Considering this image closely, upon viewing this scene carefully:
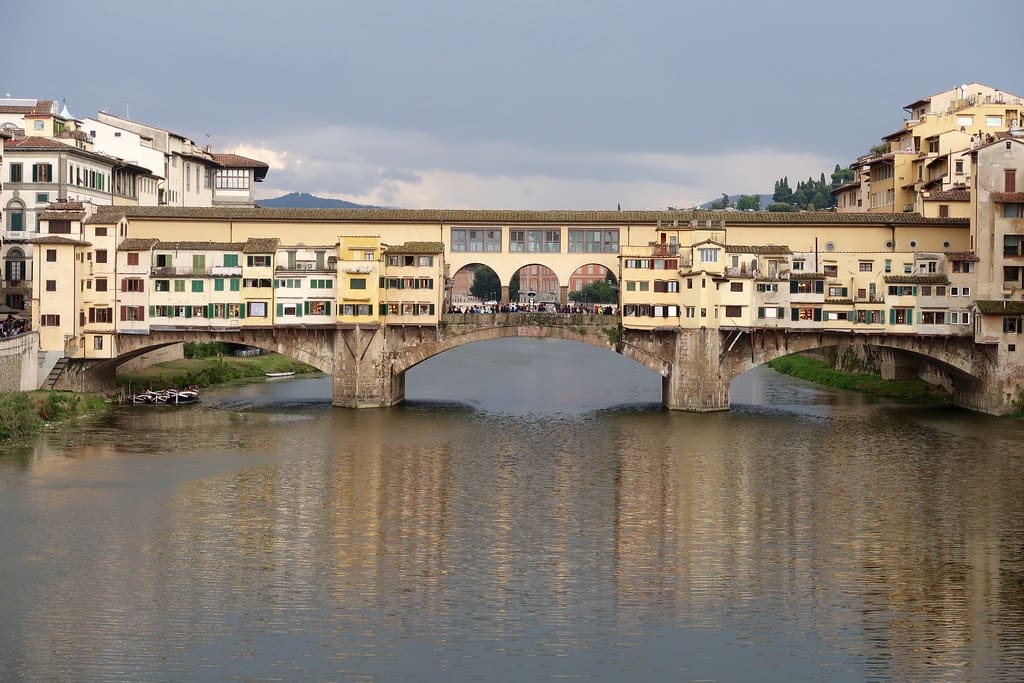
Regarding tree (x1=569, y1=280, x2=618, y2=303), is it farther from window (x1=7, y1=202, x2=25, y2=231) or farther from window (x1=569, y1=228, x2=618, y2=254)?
window (x1=7, y1=202, x2=25, y2=231)

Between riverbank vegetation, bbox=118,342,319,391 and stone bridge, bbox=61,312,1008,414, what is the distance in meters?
5.40

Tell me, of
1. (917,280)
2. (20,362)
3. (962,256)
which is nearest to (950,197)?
(962,256)

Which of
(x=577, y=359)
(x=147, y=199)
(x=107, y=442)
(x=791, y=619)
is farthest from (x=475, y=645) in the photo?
(x=577, y=359)

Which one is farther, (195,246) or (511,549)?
(195,246)

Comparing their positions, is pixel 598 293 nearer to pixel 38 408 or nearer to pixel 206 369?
pixel 206 369

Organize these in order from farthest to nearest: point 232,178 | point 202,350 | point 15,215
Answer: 1. point 232,178
2. point 202,350
3. point 15,215

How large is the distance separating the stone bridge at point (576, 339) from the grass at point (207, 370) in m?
5.06

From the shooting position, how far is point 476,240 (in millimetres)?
68625

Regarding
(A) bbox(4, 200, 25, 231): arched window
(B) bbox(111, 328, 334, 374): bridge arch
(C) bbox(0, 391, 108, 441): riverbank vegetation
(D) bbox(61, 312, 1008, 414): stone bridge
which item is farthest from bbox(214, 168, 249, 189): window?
(C) bbox(0, 391, 108, 441): riverbank vegetation

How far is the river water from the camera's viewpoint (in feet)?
95.3

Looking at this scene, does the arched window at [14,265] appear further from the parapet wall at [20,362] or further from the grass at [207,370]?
the parapet wall at [20,362]

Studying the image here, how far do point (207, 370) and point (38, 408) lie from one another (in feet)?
63.7

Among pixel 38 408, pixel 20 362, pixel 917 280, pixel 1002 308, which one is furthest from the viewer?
pixel 917 280

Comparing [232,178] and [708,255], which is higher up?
[232,178]
